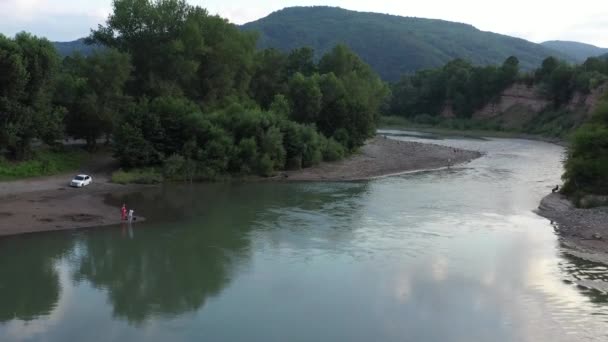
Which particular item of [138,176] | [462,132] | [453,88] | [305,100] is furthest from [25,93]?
[453,88]

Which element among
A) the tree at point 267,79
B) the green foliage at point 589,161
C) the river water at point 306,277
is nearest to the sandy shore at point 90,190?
the river water at point 306,277

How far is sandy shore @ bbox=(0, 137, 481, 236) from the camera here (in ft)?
117

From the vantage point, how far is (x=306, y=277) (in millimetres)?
26766

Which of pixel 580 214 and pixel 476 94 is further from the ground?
pixel 476 94

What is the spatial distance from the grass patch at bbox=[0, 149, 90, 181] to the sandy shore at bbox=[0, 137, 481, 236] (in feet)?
3.52

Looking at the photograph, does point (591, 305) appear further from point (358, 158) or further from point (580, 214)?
point (358, 158)

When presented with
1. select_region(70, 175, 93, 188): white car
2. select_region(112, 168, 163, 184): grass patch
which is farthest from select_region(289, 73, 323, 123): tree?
select_region(70, 175, 93, 188): white car

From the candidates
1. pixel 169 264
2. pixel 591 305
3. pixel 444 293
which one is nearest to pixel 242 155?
pixel 169 264

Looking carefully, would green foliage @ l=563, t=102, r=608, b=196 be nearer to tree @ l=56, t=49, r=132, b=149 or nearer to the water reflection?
the water reflection

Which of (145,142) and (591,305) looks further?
(145,142)

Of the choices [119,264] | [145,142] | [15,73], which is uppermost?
[15,73]

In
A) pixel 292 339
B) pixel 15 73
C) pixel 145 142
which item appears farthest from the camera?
pixel 145 142

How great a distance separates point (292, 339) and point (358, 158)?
4755 centimetres

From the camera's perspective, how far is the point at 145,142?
51.7m
